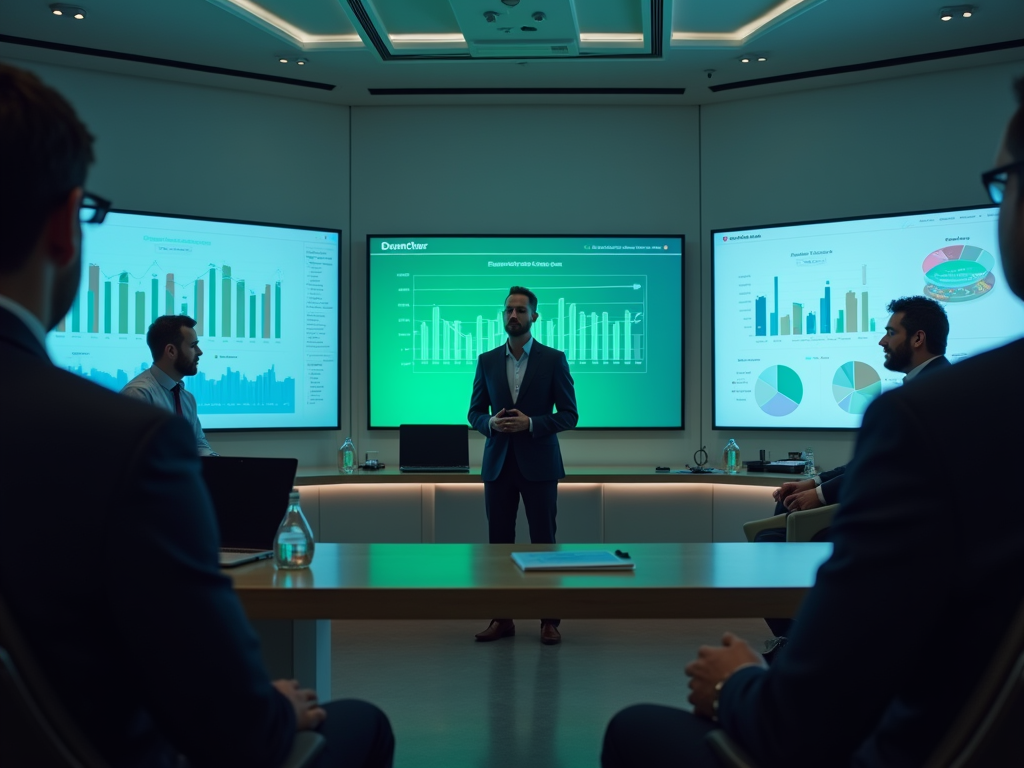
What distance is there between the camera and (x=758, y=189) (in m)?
6.20

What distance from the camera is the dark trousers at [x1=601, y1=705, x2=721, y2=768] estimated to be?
51.9 inches

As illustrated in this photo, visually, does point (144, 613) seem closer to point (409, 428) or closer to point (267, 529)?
point (267, 529)

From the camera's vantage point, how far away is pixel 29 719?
0.91 metres

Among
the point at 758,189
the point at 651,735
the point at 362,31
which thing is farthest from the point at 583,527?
the point at 651,735

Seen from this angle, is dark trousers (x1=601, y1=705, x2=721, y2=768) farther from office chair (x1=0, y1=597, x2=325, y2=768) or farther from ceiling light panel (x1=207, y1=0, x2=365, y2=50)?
ceiling light panel (x1=207, y1=0, x2=365, y2=50)

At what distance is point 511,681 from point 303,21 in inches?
151

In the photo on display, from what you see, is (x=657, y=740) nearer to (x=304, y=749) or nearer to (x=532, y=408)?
(x=304, y=749)

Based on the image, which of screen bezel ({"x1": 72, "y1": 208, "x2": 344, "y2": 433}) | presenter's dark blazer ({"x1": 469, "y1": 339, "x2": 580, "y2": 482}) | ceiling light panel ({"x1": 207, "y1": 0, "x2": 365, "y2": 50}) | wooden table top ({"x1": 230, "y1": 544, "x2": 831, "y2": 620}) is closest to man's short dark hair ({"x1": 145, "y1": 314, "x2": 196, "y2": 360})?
screen bezel ({"x1": 72, "y1": 208, "x2": 344, "y2": 433})

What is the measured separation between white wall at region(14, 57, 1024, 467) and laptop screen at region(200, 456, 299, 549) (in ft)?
11.6

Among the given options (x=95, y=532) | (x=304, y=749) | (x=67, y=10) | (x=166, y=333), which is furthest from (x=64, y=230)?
(x=67, y=10)

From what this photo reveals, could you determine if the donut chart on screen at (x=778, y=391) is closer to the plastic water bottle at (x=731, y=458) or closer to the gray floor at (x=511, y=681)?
the plastic water bottle at (x=731, y=458)

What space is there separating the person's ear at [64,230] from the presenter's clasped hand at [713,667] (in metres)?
1.02

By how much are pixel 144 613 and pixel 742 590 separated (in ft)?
5.05

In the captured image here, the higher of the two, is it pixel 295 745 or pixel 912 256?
pixel 912 256
